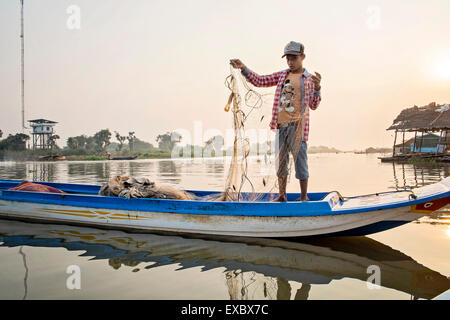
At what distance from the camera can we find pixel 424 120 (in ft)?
81.1

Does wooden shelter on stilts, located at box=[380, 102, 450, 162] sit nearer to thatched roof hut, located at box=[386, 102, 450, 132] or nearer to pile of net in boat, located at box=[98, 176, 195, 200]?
thatched roof hut, located at box=[386, 102, 450, 132]

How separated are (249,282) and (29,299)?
187 centimetres

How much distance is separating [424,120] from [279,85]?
25.5 m

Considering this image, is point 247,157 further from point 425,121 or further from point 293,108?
point 425,121

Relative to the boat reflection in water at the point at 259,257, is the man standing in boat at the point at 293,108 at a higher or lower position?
higher

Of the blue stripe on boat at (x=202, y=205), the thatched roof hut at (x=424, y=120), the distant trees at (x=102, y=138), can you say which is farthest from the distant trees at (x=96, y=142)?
the blue stripe on boat at (x=202, y=205)

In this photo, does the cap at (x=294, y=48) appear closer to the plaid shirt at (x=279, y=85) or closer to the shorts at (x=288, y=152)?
the plaid shirt at (x=279, y=85)

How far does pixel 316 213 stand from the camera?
3.82 metres

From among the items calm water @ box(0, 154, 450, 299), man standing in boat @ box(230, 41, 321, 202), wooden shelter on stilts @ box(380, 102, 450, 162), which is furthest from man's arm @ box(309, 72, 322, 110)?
wooden shelter on stilts @ box(380, 102, 450, 162)

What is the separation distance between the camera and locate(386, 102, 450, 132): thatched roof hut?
22.5 meters

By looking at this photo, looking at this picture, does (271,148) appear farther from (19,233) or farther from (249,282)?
(19,233)

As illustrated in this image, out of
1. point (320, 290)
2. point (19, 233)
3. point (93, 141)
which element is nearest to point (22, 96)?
point (19, 233)

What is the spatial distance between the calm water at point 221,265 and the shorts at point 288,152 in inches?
12.0

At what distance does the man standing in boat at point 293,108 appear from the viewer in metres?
4.11
